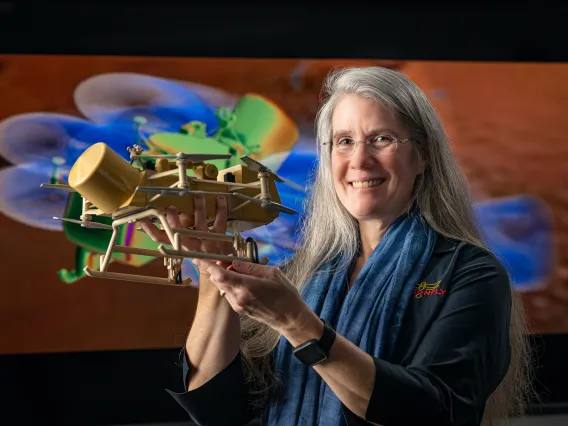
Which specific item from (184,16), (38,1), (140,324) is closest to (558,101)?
(184,16)

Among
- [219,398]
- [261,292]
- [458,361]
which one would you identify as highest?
[261,292]

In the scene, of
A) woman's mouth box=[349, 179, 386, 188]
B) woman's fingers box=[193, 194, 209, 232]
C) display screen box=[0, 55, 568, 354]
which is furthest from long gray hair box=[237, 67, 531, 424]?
display screen box=[0, 55, 568, 354]

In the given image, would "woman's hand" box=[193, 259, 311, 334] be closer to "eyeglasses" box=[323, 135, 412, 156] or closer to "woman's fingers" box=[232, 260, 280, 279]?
"woman's fingers" box=[232, 260, 280, 279]

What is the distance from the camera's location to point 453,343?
1.31 m

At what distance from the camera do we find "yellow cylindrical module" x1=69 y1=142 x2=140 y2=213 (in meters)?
1.12

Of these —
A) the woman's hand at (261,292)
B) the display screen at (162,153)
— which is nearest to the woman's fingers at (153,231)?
the woman's hand at (261,292)

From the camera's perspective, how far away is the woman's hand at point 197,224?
1186mm

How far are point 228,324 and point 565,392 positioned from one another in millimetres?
3176

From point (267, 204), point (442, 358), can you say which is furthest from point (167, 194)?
point (442, 358)

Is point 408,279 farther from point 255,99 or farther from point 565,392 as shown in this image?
point 565,392

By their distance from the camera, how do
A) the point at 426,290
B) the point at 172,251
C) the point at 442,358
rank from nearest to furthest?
the point at 172,251, the point at 442,358, the point at 426,290

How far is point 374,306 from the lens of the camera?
4.78ft

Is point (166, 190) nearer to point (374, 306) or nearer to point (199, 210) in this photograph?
point (199, 210)

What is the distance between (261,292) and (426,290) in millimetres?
412
